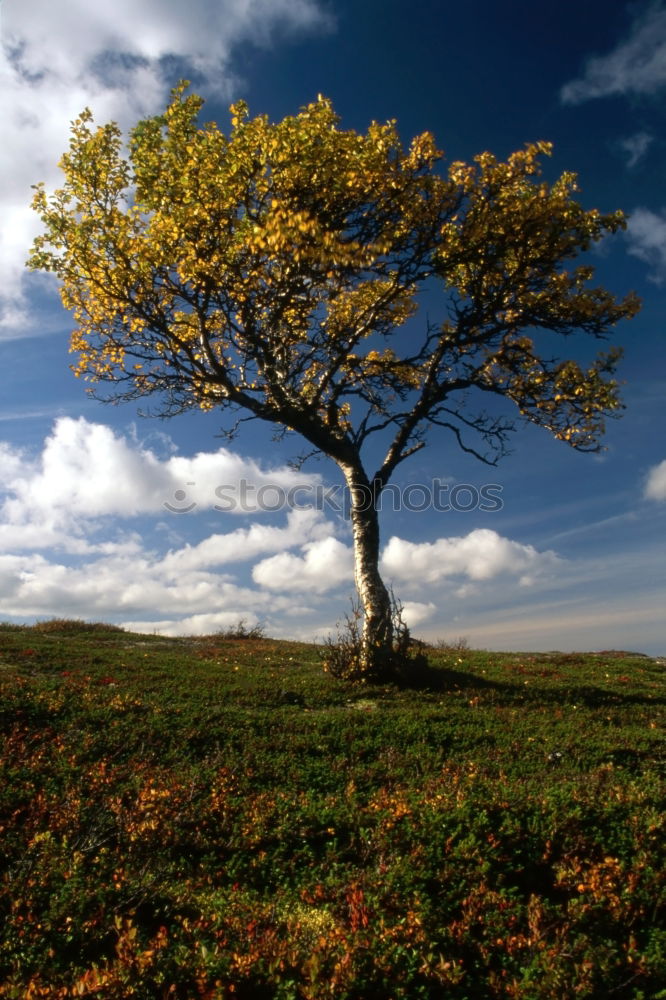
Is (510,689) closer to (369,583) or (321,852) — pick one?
(369,583)

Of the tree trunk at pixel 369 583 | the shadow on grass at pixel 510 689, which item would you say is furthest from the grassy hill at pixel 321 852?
the tree trunk at pixel 369 583

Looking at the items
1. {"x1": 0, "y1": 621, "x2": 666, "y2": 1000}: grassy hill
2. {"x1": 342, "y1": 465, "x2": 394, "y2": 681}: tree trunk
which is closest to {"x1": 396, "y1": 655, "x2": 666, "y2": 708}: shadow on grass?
{"x1": 342, "y1": 465, "x2": 394, "y2": 681}: tree trunk

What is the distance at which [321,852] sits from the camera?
721cm

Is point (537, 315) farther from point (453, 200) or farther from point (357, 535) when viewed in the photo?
point (357, 535)

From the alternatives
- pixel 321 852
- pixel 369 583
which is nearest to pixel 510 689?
pixel 369 583

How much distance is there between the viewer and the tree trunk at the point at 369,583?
58.0ft

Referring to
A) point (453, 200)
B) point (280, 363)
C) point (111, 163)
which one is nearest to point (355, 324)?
point (280, 363)

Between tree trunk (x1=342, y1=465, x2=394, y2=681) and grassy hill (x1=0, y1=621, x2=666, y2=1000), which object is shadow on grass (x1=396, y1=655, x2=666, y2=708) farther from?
grassy hill (x1=0, y1=621, x2=666, y2=1000)

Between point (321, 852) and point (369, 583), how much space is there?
11.5 meters

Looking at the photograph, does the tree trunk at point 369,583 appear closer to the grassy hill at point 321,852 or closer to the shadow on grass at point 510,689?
the shadow on grass at point 510,689

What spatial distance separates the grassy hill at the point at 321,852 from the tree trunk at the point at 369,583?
398 cm

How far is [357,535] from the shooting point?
61.4ft

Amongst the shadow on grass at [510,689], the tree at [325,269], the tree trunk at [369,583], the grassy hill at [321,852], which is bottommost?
the grassy hill at [321,852]

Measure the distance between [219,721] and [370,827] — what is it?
5.17m
